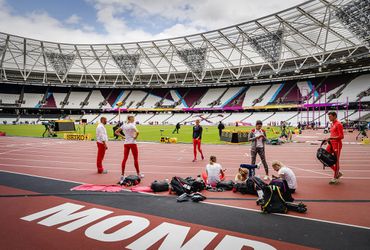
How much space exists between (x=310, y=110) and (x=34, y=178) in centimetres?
5409

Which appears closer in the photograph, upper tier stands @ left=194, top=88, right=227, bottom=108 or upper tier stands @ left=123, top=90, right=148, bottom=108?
upper tier stands @ left=194, top=88, right=227, bottom=108

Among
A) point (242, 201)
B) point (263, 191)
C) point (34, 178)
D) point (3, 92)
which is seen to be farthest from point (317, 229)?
point (3, 92)

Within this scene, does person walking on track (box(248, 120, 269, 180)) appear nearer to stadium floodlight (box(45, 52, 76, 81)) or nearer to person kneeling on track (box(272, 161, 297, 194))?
person kneeling on track (box(272, 161, 297, 194))

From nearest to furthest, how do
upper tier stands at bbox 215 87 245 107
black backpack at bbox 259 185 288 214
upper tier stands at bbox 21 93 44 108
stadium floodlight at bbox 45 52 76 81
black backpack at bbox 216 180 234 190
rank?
1. black backpack at bbox 259 185 288 214
2. black backpack at bbox 216 180 234 190
3. stadium floodlight at bbox 45 52 76 81
4. upper tier stands at bbox 215 87 245 107
5. upper tier stands at bbox 21 93 44 108

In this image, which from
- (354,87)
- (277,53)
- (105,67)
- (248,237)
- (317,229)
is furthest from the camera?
(105,67)

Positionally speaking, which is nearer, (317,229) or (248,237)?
(248,237)

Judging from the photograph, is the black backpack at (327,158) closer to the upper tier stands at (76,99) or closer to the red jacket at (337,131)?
the red jacket at (337,131)

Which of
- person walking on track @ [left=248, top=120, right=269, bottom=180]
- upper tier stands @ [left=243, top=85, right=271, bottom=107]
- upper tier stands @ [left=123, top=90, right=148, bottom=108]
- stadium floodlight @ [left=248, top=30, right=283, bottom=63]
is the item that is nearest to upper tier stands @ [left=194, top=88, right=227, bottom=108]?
upper tier stands @ [left=243, top=85, right=271, bottom=107]

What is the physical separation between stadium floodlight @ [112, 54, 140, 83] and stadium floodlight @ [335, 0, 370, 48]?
40541mm

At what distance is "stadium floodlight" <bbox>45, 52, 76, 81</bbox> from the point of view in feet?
188

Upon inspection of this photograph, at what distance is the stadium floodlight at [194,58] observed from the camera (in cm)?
4988

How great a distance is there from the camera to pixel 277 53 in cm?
4259

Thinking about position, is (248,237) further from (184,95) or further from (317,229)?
(184,95)

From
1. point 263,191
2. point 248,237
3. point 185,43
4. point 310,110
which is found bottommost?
point 248,237
